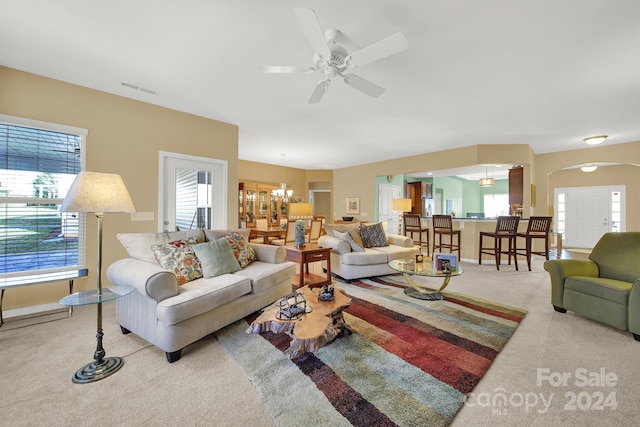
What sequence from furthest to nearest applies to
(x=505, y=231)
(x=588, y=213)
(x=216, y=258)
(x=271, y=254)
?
(x=588, y=213), (x=505, y=231), (x=271, y=254), (x=216, y=258)

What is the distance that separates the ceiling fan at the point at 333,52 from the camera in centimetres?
169

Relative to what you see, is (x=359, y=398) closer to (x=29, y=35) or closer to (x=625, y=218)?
(x=29, y=35)

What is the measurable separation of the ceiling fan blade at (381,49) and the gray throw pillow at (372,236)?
118 inches

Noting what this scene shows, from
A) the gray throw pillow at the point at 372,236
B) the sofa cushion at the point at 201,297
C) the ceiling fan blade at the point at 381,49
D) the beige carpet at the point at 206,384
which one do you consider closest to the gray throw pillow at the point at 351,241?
the gray throw pillow at the point at 372,236

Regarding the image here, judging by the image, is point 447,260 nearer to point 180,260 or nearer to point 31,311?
point 180,260

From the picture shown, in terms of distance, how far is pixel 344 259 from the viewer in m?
4.12

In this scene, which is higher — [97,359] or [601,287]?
[601,287]

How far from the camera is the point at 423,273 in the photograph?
3.04 metres

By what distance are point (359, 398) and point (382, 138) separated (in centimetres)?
462

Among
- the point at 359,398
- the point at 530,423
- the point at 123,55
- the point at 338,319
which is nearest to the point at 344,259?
the point at 338,319

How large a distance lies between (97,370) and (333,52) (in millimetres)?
2970

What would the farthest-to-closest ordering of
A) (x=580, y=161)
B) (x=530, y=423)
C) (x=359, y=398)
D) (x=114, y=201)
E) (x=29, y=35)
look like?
(x=580, y=161) → (x=29, y=35) → (x=114, y=201) → (x=359, y=398) → (x=530, y=423)

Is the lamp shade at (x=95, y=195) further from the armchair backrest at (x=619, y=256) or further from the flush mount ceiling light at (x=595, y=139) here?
the flush mount ceiling light at (x=595, y=139)

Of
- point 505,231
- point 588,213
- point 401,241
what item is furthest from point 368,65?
point 588,213
